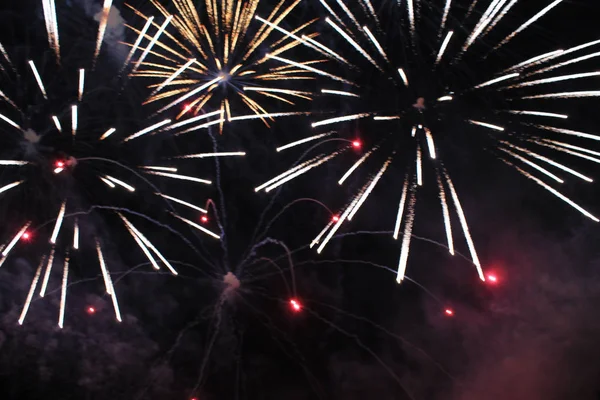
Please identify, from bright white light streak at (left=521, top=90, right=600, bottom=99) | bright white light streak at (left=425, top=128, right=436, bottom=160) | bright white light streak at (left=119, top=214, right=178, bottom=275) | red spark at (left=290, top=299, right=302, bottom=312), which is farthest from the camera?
red spark at (left=290, top=299, right=302, bottom=312)

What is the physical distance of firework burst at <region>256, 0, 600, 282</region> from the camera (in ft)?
13.6

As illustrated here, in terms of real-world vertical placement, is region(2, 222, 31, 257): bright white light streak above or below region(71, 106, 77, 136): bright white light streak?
below

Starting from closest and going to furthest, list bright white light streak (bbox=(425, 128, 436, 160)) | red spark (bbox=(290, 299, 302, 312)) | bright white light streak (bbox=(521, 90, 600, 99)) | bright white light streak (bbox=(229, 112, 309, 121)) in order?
bright white light streak (bbox=(521, 90, 600, 99)) < bright white light streak (bbox=(229, 112, 309, 121)) < bright white light streak (bbox=(425, 128, 436, 160)) < red spark (bbox=(290, 299, 302, 312))

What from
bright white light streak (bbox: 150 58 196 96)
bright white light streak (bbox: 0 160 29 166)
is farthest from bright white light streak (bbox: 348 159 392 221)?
bright white light streak (bbox: 0 160 29 166)

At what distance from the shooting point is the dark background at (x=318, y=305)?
4480 millimetres

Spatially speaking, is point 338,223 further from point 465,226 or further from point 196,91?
point 196,91

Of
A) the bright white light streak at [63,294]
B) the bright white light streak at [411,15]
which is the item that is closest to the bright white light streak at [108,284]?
the bright white light streak at [63,294]

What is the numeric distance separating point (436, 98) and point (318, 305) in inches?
89.7

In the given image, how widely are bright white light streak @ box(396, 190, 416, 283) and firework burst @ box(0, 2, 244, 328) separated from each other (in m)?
1.82

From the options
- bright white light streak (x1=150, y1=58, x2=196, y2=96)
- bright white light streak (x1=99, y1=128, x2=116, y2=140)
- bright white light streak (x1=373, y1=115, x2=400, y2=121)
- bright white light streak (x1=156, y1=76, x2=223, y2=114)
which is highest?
bright white light streak (x1=150, y1=58, x2=196, y2=96)

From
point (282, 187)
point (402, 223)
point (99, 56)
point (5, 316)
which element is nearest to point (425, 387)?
point (402, 223)

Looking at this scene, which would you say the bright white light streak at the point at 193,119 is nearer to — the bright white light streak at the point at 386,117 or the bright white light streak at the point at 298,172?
the bright white light streak at the point at 298,172

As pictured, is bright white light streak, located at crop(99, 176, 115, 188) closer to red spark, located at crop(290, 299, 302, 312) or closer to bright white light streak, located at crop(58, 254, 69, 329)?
bright white light streak, located at crop(58, 254, 69, 329)

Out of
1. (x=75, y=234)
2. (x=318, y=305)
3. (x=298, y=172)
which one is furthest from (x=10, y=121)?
(x=318, y=305)
